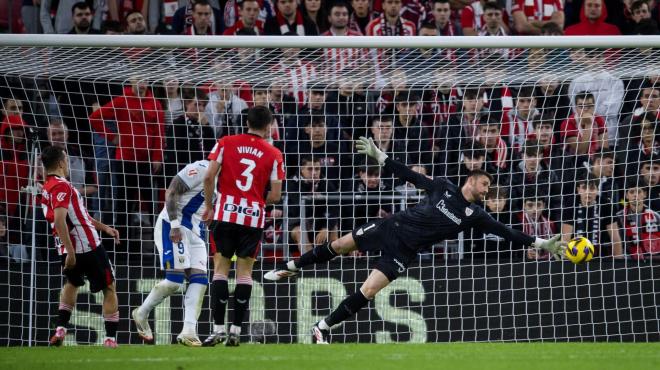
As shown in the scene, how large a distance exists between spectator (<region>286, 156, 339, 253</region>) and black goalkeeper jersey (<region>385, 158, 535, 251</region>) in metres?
1.52

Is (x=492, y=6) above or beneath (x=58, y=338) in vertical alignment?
above

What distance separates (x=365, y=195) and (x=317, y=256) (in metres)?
1.73

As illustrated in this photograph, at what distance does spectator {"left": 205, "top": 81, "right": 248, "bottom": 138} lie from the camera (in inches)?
528

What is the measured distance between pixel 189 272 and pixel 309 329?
7.34 ft

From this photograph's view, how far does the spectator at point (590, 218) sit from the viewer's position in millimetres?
13094

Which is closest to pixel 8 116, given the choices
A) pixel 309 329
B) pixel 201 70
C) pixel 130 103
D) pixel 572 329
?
pixel 130 103

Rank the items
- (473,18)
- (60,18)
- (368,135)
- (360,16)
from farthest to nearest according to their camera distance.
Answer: (473,18)
(360,16)
(60,18)
(368,135)

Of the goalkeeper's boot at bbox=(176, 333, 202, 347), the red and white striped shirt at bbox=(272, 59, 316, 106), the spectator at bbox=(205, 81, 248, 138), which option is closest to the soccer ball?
the red and white striped shirt at bbox=(272, 59, 316, 106)

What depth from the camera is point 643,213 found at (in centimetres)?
1308

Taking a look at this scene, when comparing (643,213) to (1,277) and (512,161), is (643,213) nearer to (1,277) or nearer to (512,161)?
(512,161)

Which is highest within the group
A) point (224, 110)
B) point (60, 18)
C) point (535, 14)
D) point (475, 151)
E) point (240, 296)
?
point (535, 14)

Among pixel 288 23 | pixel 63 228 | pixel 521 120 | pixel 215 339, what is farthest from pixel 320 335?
pixel 288 23

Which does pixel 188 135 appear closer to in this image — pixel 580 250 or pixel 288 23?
pixel 288 23

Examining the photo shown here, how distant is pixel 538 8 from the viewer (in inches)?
627
